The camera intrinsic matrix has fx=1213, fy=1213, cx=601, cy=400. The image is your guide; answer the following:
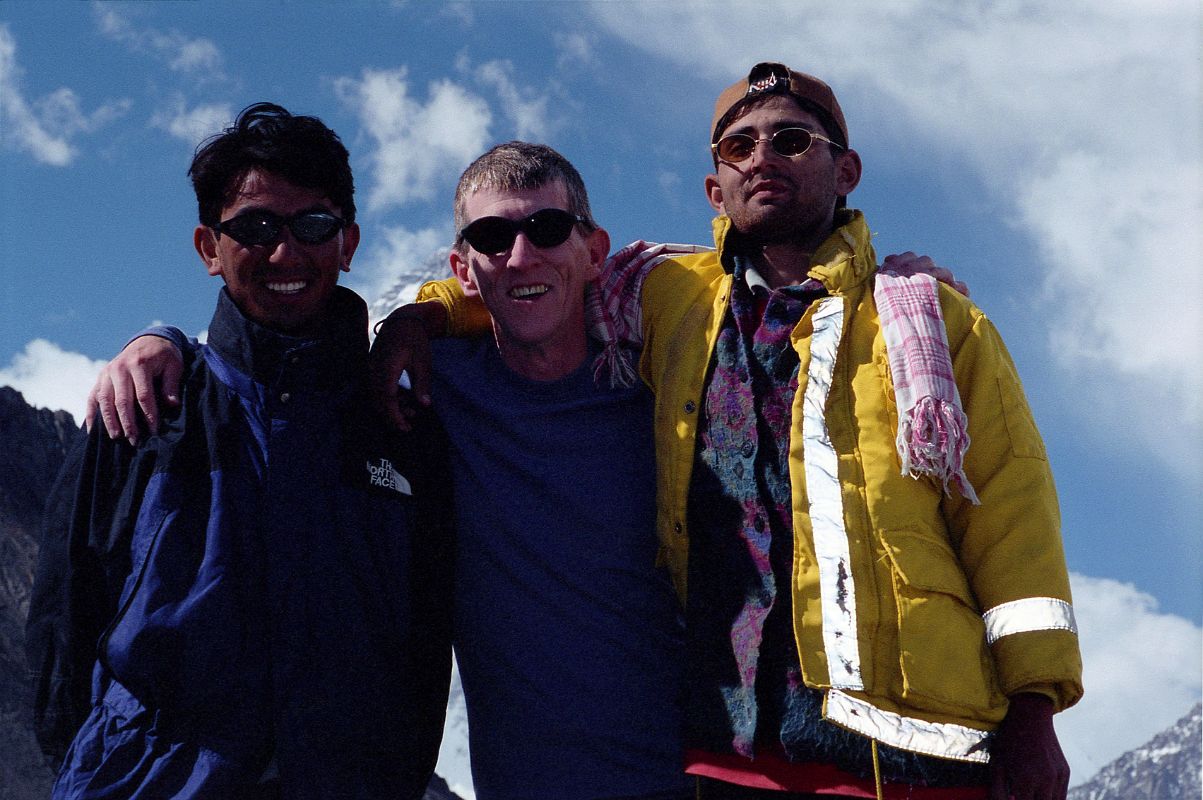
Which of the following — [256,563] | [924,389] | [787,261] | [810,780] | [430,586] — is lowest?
[810,780]

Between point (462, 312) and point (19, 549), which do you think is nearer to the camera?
point (462, 312)

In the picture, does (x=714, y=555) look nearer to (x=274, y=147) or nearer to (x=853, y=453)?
(x=853, y=453)

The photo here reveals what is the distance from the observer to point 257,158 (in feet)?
16.5

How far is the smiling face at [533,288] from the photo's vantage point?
534cm

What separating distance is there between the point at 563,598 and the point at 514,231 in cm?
163

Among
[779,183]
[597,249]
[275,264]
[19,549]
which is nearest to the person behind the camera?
[275,264]

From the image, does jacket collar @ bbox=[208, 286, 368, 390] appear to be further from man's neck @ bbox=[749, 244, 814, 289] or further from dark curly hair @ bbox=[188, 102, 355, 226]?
man's neck @ bbox=[749, 244, 814, 289]

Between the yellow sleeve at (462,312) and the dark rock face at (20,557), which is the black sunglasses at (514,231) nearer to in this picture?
the yellow sleeve at (462,312)

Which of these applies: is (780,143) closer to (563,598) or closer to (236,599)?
(563,598)

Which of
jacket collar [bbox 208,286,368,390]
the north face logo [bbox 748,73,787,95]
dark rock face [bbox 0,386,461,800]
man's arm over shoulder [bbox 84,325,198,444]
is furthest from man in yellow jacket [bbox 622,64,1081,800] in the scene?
dark rock face [bbox 0,386,461,800]

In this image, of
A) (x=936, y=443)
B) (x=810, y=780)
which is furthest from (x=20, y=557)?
(x=936, y=443)

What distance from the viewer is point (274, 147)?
5.04 metres

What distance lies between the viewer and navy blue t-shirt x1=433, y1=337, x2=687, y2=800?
16.0 ft

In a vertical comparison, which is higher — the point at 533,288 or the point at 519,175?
the point at 519,175
